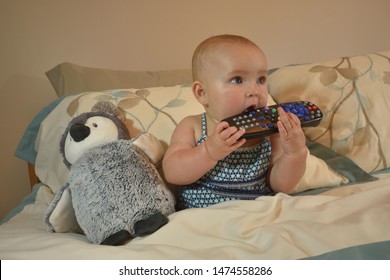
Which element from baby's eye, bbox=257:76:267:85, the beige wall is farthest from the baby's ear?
the beige wall

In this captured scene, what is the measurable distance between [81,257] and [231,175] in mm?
322

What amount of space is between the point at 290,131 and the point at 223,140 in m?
0.12

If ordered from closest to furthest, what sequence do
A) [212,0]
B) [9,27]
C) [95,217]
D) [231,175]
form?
[95,217]
[231,175]
[9,27]
[212,0]

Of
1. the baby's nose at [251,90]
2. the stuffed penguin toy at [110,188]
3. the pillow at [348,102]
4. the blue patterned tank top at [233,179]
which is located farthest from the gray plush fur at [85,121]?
the pillow at [348,102]

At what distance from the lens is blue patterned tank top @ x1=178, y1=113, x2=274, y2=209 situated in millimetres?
706

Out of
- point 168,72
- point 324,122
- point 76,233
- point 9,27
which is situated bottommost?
point 76,233

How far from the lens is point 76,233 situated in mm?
678

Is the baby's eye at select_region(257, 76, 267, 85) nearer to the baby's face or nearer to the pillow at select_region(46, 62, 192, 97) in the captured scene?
the baby's face

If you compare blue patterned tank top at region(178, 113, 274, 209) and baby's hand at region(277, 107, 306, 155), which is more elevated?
baby's hand at region(277, 107, 306, 155)

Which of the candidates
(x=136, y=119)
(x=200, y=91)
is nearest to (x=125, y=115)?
(x=136, y=119)

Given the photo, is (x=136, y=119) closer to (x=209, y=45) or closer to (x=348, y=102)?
(x=209, y=45)

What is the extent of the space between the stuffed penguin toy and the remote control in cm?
18
